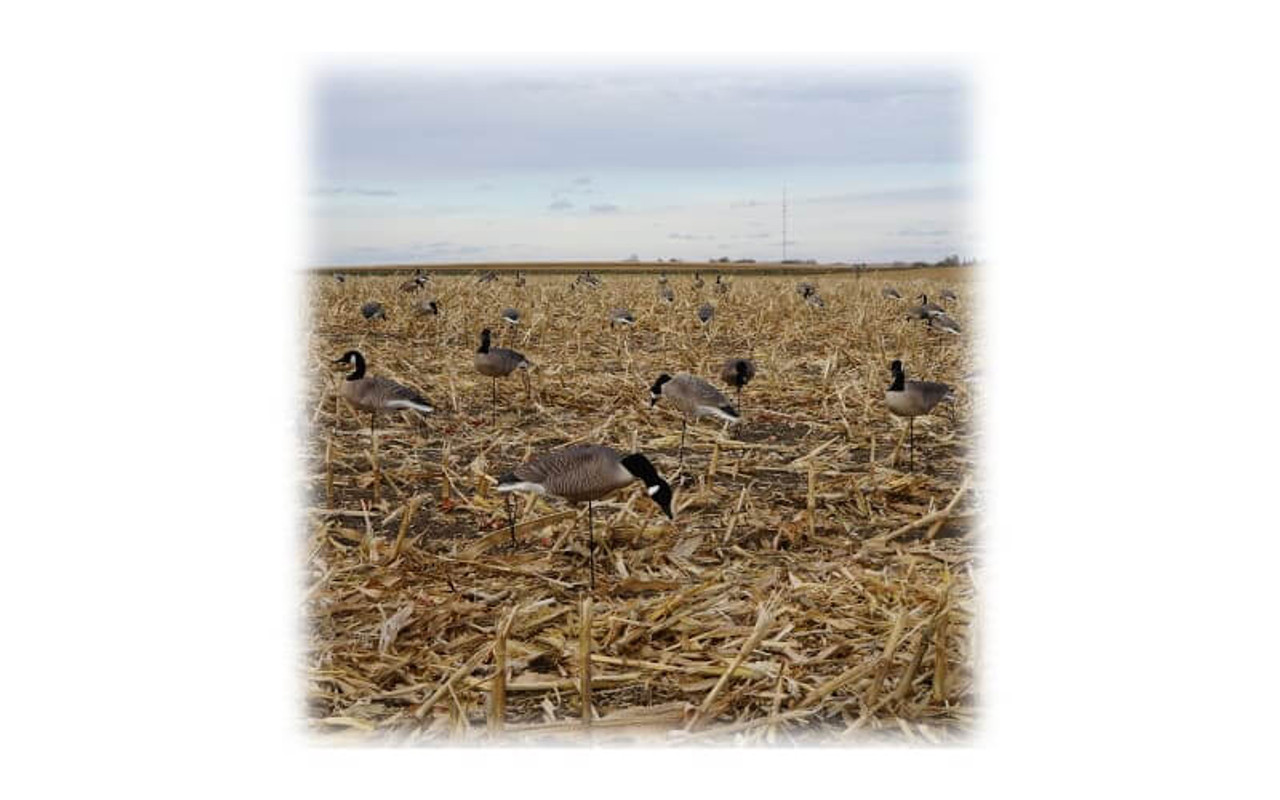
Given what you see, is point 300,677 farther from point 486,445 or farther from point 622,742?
point 486,445

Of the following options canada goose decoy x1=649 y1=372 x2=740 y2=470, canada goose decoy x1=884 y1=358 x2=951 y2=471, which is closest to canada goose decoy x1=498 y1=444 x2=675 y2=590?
canada goose decoy x1=649 y1=372 x2=740 y2=470

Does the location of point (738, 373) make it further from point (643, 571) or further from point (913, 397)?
point (643, 571)

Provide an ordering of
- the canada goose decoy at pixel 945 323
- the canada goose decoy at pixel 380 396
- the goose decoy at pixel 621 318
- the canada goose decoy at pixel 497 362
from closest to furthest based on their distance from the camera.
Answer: the canada goose decoy at pixel 380 396
the canada goose decoy at pixel 497 362
the canada goose decoy at pixel 945 323
the goose decoy at pixel 621 318

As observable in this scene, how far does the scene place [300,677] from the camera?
5.22 meters

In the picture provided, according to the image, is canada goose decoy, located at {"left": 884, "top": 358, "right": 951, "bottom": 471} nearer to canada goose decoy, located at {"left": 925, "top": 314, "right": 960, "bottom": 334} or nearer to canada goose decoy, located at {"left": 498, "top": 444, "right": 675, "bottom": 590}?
canada goose decoy, located at {"left": 498, "top": 444, "right": 675, "bottom": 590}

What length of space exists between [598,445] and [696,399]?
319 centimetres

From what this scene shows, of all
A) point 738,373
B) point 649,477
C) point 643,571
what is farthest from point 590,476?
point 738,373

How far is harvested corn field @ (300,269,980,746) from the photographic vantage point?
497 cm

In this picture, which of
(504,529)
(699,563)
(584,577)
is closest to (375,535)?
(504,529)

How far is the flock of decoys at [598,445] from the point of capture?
734 cm

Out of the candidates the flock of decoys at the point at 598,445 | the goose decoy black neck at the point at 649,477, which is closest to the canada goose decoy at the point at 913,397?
the flock of decoys at the point at 598,445

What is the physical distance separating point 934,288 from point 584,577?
32.2m

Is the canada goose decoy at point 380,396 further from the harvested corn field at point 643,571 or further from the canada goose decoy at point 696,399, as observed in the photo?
the canada goose decoy at point 696,399

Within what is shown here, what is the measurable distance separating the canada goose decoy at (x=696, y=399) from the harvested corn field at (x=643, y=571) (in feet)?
0.99
